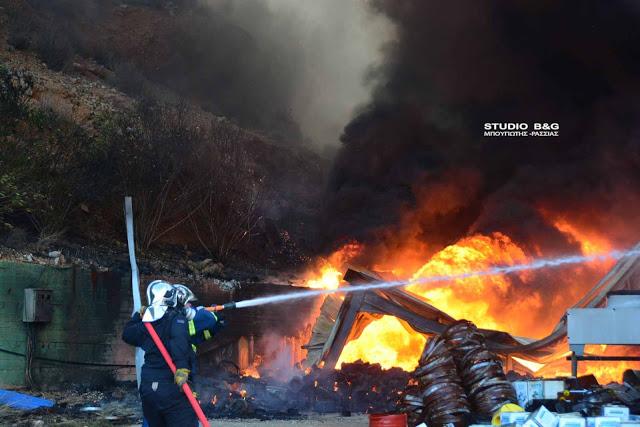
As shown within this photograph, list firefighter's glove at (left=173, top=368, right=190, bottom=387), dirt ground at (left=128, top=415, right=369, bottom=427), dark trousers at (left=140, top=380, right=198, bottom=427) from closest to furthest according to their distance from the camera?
firefighter's glove at (left=173, top=368, right=190, bottom=387) → dark trousers at (left=140, top=380, right=198, bottom=427) → dirt ground at (left=128, top=415, right=369, bottom=427)

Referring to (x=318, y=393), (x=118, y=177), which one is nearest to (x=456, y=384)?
(x=318, y=393)

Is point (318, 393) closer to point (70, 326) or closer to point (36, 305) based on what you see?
point (70, 326)

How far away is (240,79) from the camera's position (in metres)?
40.6

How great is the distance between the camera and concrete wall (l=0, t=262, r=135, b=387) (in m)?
11.4

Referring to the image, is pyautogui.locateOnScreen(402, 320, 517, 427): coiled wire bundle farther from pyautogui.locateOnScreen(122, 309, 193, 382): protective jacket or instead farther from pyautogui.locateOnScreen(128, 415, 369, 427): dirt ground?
pyautogui.locateOnScreen(122, 309, 193, 382): protective jacket

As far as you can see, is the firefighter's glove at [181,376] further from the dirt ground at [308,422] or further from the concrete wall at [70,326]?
the concrete wall at [70,326]

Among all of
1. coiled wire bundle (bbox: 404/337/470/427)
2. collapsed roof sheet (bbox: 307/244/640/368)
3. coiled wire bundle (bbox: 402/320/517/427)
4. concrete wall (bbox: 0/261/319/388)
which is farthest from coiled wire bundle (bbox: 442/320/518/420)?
concrete wall (bbox: 0/261/319/388)

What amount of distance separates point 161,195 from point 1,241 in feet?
14.3

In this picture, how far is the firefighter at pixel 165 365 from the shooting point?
5984 mm

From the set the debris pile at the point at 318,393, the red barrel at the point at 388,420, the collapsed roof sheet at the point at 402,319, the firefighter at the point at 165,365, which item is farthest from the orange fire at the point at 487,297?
the firefighter at the point at 165,365

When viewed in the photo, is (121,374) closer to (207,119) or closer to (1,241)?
(1,241)

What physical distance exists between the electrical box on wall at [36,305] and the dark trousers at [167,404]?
6093 millimetres

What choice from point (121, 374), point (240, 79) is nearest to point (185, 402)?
point (121, 374)

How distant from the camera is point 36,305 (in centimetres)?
1146
